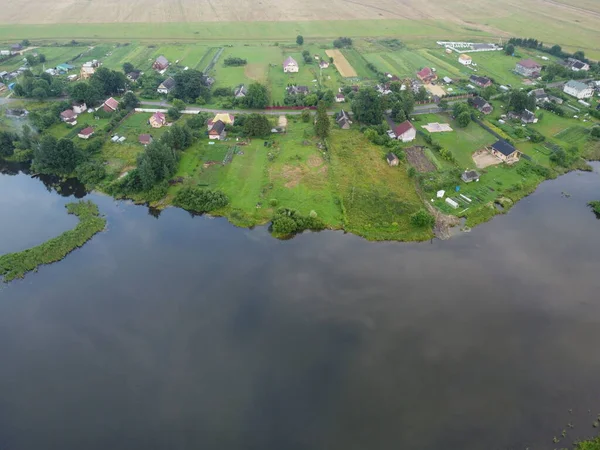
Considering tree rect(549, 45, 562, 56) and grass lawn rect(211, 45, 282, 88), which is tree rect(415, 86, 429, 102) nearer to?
grass lawn rect(211, 45, 282, 88)

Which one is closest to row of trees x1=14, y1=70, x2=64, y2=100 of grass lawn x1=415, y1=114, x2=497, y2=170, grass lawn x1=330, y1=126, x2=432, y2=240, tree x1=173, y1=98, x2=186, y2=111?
tree x1=173, y1=98, x2=186, y2=111

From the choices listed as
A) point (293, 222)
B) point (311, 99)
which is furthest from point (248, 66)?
point (293, 222)

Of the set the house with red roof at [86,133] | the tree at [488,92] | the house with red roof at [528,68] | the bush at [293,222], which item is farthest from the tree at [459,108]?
the house with red roof at [86,133]

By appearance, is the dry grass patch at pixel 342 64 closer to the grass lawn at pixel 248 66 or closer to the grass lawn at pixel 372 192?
the grass lawn at pixel 248 66

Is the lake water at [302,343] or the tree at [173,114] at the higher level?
the tree at [173,114]

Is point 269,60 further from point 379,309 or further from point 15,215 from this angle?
point 379,309

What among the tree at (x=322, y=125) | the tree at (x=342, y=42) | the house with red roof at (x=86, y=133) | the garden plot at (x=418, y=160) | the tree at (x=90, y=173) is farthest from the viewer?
the tree at (x=342, y=42)

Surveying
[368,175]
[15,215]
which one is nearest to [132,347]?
[15,215]
